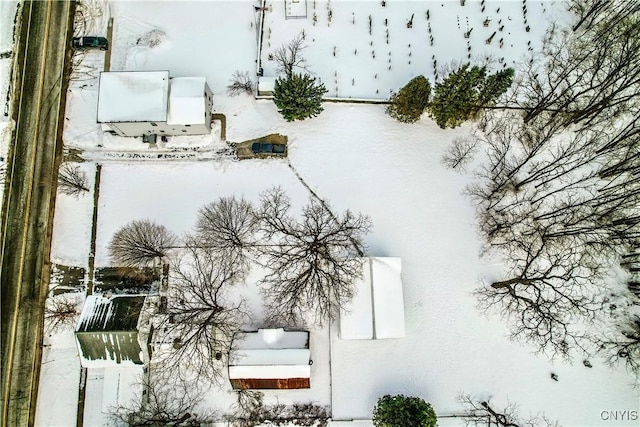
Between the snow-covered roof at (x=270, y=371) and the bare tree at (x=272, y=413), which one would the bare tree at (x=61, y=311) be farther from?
the bare tree at (x=272, y=413)

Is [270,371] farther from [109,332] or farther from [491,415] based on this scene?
[491,415]

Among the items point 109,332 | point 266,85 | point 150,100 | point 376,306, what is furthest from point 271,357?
point 266,85

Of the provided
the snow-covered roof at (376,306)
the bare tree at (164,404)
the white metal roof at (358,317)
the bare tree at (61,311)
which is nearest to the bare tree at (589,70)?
the snow-covered roof at (376,306)

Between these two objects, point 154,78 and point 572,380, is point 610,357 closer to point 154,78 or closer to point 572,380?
point 572,380

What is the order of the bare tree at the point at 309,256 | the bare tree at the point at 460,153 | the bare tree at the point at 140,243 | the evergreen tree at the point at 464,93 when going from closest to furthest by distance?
the evergreen tree at the point at 464,93
the bare tree at the point at 309,256
the bare tree at the point at 140,243
the bare tree at the point at 460,153

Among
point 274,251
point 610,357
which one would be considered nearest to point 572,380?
point 610,357

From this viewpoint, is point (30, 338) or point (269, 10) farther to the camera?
point (269, 10)
